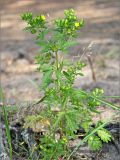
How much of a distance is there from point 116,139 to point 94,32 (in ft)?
11.9

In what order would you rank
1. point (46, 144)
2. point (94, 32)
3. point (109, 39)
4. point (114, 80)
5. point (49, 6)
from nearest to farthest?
1. point (46, 144)
2. point (114, 80)
3. point (109, 39)
4. point (94, 32)
5. point (49, 6)

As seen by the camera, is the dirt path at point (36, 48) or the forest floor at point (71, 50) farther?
the dirt path at point (36, 48)

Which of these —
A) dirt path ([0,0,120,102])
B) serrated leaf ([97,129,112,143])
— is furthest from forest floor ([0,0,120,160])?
serrated leaf ([97,129,112,143])

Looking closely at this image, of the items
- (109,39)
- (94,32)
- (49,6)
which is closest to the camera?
(109,39)

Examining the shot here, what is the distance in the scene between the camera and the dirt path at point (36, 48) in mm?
5043

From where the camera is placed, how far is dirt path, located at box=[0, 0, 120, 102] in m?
5.04

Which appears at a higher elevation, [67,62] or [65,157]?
[67,62]

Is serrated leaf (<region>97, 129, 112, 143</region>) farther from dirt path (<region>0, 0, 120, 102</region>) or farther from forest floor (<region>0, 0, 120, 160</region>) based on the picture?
dirt path (<region>0, 0, 120, 102</region>)

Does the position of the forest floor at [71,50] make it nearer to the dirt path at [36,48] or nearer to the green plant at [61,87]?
the dirt path at [36,48]

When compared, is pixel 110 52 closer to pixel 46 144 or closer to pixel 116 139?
pixel 116 139


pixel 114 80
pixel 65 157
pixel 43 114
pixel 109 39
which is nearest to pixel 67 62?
pixel 43 114

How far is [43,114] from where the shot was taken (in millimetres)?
2824

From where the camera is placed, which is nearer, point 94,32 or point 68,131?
point 68,131

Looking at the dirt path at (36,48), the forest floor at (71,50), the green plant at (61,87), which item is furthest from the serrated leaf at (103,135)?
the dirt path at (36,48)
